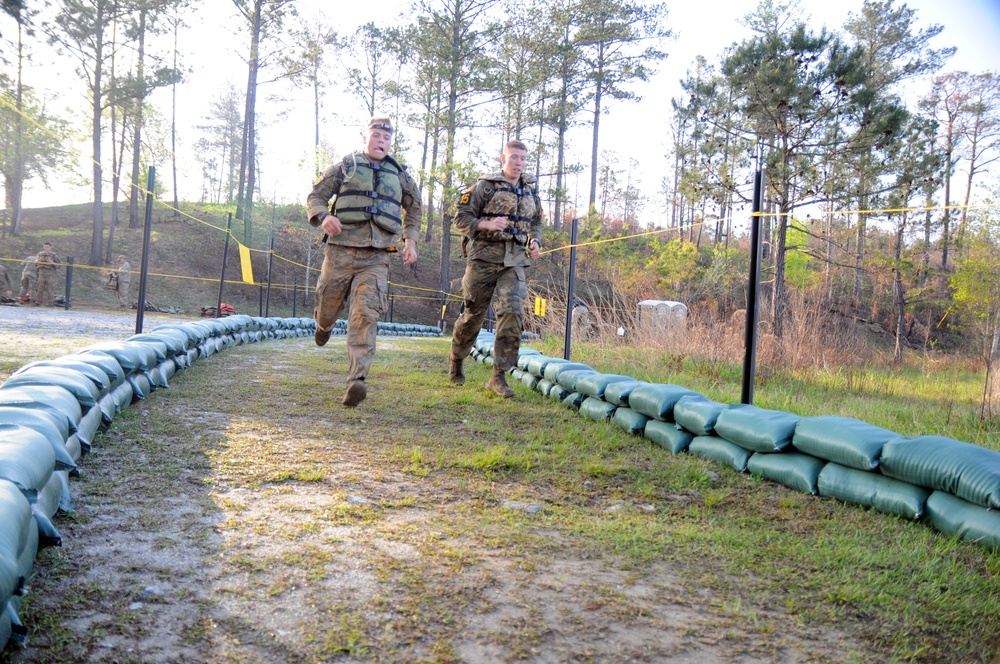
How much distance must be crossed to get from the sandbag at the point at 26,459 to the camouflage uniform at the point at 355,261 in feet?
9.22

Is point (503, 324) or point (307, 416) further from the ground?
point (503, 324)

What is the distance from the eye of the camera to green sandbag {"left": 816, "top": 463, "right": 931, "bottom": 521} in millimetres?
2699

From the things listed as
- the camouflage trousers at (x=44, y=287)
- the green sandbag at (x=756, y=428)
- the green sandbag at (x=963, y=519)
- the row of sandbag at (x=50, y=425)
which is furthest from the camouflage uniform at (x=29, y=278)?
the green sandbag at (x=963, y=519)

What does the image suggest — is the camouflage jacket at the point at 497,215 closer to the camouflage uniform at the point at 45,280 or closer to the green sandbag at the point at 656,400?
the green sandbag at the point at 656,400

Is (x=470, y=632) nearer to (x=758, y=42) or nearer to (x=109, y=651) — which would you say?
(x=109, y=651)

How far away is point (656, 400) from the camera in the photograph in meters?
4.12

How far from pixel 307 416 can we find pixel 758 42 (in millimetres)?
15933

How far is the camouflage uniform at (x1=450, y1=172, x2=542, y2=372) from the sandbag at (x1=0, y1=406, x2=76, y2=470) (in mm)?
3637

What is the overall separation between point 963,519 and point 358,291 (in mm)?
3867

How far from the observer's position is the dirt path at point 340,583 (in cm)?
165

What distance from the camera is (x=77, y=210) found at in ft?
118

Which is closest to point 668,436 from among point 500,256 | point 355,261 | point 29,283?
point 500,256

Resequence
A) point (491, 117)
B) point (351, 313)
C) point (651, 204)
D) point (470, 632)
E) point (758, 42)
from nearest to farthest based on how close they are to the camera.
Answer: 1. point (470, 632)
2. point (351, 313)
3. point (758, 42)
4. point (491, 117)
5. point (651, 204)

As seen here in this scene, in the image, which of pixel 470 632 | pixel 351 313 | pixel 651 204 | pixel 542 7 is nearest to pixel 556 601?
pixel 470 632
